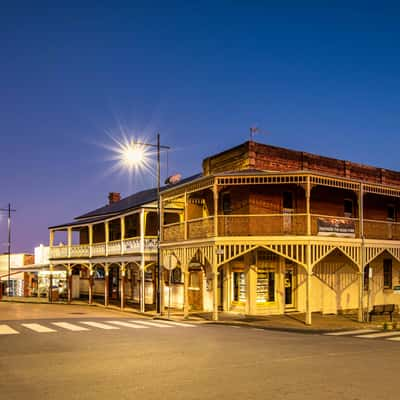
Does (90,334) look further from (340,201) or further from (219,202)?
(340,201)

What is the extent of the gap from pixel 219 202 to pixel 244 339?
1214cm

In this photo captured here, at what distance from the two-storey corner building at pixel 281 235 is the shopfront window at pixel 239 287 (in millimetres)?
48

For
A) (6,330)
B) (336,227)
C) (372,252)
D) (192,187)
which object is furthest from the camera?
(192,187)

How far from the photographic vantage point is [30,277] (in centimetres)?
5322

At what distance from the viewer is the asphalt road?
28.3 feet

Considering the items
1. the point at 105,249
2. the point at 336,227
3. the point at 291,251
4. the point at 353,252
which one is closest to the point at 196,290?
the point at 105,249

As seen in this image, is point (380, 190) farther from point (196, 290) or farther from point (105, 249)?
point (105, 249)

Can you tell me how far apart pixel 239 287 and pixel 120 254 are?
961cm

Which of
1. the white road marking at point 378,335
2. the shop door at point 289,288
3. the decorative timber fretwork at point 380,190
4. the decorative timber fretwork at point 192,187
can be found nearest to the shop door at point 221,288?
the shop door at point 289,288

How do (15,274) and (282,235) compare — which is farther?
(15,274)

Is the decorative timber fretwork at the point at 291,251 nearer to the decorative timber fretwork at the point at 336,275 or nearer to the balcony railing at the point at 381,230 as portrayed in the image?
the decorative timber fretwork at the point at 336,275

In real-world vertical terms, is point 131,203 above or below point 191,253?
above

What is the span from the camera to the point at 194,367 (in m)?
10.7

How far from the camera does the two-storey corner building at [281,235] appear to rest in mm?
22750
